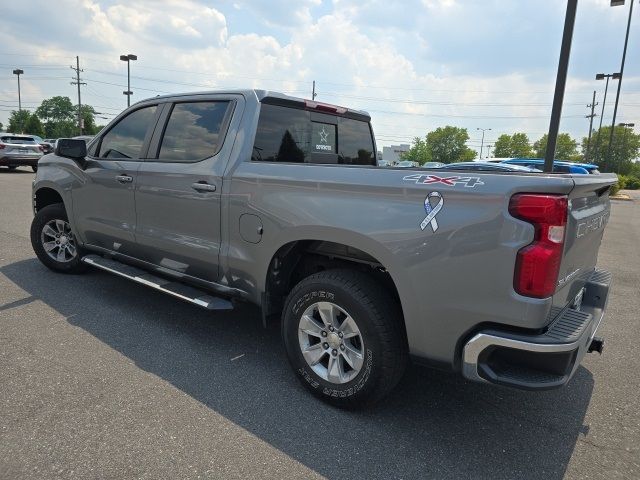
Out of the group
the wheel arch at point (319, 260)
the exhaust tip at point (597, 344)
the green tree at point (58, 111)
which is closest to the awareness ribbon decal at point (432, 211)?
the wheel arch at point (319, 260)

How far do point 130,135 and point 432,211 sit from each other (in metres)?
3.15

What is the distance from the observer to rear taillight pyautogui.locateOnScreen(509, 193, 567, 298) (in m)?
2.16

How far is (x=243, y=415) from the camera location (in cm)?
284

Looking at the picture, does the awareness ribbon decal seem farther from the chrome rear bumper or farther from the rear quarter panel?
the chrome rear bumper


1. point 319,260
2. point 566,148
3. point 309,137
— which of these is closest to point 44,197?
point 309,137

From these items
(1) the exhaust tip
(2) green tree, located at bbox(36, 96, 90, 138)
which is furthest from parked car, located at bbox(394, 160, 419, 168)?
(2) green tree, located at bbox(36, 96, 90, 138)

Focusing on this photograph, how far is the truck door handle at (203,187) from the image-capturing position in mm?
3472

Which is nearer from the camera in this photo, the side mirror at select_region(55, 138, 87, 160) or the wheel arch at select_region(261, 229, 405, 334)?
the wheel arch at select_region(261, 229, 405, 334)

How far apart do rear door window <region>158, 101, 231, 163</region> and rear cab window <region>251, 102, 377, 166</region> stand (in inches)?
12.8

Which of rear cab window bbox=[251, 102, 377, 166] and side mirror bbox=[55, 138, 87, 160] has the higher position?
rear cab window bbox=[251, 102, 377, 166]

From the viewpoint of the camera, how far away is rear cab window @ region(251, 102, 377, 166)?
3613 mm

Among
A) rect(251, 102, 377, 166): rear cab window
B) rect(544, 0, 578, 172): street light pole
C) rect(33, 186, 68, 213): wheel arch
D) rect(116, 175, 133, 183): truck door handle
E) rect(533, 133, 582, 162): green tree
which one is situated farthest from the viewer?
rect(533, 133, 582, 162): green tree

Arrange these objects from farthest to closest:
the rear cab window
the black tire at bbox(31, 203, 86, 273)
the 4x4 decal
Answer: the black tire at bbox(31, 203, 86, 273) → the rear cab window → the 4x4 decal

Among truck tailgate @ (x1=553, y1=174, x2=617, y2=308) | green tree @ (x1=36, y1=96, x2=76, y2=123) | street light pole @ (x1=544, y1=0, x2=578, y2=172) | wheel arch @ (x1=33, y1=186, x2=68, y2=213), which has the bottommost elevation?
wheel arch @ (x1=33, y1=186, x2=68, y2=213)
